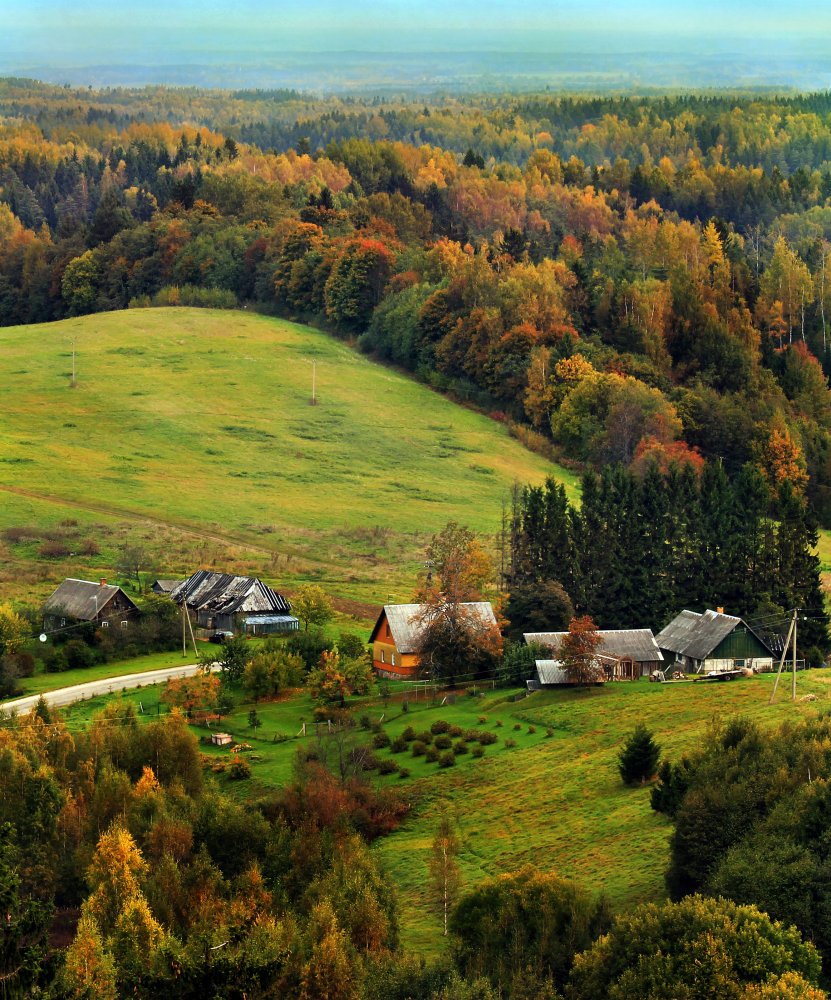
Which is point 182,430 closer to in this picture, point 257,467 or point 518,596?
point 257,467

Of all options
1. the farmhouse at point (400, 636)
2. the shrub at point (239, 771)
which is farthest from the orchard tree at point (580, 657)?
the shrub at point (239, 771)

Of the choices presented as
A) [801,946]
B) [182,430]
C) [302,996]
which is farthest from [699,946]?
[182,430]

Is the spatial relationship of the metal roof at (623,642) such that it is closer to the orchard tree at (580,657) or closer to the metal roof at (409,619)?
the metal roof at (409,619)

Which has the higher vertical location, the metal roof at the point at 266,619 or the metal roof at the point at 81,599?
the metal roof at the point at 81,599

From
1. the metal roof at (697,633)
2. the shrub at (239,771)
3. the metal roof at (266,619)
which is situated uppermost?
the metal roof at (697,633)

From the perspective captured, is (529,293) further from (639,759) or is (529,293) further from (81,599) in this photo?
(639,759)

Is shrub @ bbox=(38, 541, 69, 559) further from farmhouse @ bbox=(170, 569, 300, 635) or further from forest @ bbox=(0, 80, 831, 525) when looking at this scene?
forest @ bbox=(0, 80, 831, 525)
